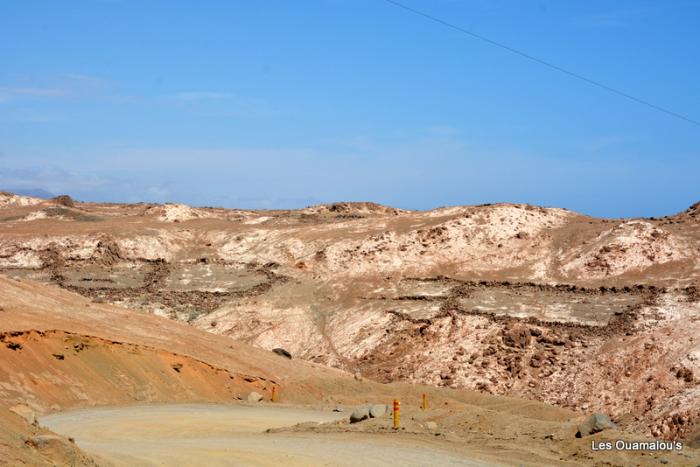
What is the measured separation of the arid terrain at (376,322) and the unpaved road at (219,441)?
0.45m

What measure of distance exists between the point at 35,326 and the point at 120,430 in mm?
9943

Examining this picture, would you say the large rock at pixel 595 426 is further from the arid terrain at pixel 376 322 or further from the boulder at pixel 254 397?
the boulder at pixel 254 397

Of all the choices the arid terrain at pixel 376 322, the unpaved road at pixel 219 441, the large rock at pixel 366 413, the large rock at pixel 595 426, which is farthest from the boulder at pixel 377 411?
the large rock at pixel 595 426

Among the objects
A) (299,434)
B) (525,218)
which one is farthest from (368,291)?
(299,434)

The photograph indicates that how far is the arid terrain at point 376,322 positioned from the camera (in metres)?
29.7

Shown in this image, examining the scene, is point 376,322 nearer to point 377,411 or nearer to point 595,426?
point 377,411

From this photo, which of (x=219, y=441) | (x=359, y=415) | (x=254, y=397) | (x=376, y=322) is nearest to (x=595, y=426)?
(x=359, y=415)

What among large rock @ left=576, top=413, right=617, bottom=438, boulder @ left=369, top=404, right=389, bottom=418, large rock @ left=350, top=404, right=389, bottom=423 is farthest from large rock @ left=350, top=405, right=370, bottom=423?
large rock @ left=576, top=413, right=617, bottom=438

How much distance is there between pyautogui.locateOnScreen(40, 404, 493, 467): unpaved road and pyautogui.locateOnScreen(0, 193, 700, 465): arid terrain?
1.48ft

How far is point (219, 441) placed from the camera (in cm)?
2470

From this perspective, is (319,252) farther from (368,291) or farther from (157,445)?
(157,445)

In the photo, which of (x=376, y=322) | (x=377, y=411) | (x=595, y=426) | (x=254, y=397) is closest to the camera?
(x=595, y=426)

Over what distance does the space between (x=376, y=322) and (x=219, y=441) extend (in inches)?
1299

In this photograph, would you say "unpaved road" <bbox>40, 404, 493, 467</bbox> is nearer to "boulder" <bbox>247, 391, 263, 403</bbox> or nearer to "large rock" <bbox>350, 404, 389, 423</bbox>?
"large rock" <bbox>350, 404, 389, 423</bbox>
